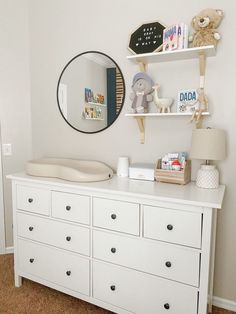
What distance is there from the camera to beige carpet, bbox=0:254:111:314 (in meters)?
1.82

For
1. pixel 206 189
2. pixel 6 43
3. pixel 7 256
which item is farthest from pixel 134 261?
pixel 6 43

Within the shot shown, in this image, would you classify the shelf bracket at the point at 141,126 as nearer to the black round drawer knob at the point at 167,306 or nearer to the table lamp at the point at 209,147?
the table lamp at the point at 209,147

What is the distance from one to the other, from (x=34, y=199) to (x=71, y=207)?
340 millimetres

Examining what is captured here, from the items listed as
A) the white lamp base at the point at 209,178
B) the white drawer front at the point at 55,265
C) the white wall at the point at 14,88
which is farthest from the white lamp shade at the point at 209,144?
the white wall at the point at 14,88

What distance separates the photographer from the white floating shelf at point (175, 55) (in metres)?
1.60

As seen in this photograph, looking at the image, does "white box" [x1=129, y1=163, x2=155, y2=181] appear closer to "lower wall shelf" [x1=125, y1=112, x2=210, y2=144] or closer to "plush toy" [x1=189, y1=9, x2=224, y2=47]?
"lower wall shelf" [x1=125, y1=112, x2=210, y2=144]

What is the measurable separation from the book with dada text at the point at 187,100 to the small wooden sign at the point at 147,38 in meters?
0.35

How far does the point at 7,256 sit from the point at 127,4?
2411 millimetres

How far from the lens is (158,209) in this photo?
1.48 meters

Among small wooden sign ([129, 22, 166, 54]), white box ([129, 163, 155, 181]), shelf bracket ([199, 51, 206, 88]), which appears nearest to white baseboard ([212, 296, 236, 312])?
white box ([129, 163, 155, 181])

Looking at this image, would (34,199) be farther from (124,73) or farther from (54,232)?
(124,73)

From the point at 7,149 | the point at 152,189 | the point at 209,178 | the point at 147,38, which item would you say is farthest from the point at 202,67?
the point at 7,149

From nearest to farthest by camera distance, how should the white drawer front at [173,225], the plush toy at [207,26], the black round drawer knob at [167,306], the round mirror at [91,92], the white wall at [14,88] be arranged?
1. the white drawer front at [173,225]
2. the black round drawer knob at [167,306]
3. the plush toy at [207,26]
4. the round mirror at [91,92]
5. the white wall at [14,88]

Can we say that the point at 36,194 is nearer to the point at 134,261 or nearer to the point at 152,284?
the point at 134,261
